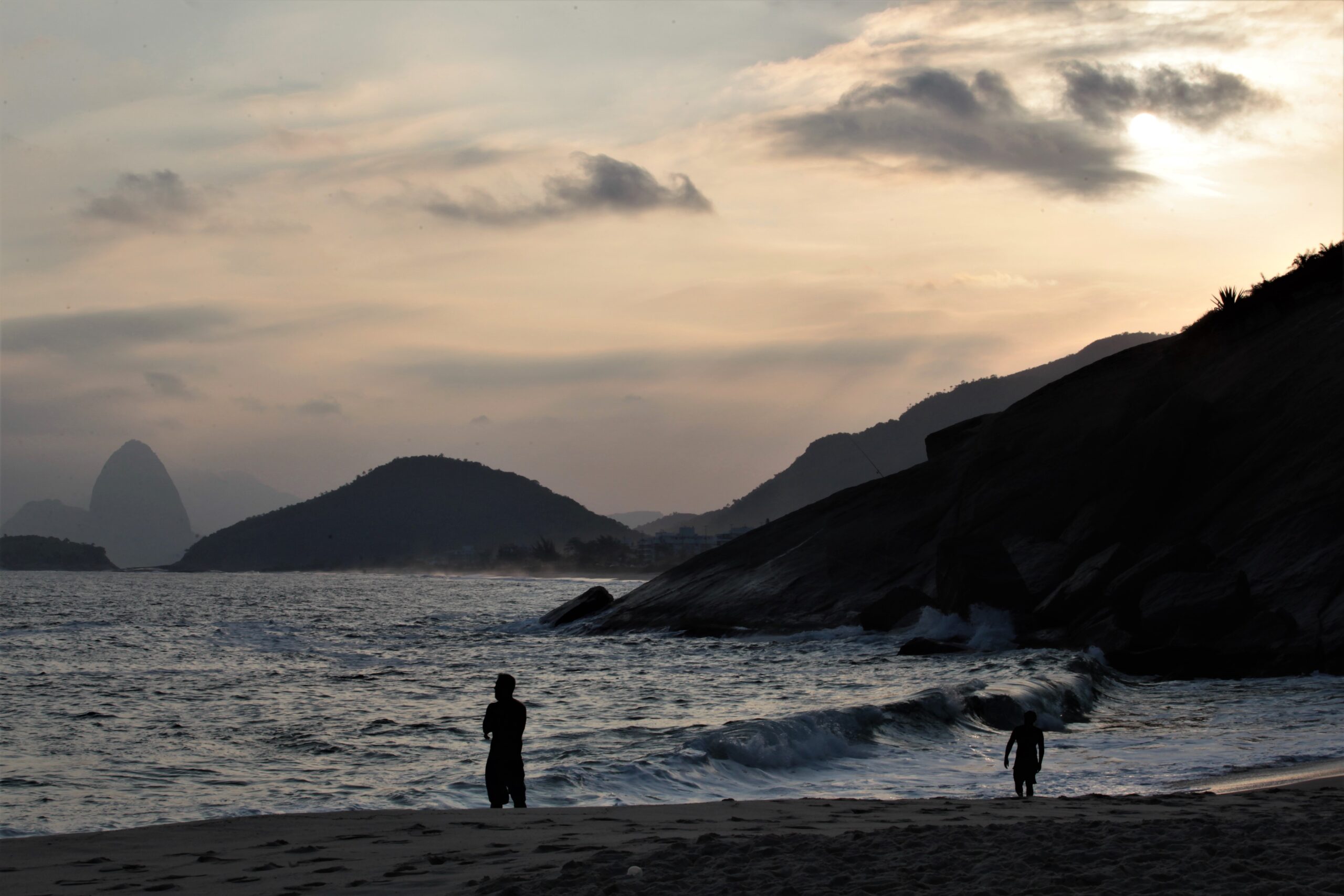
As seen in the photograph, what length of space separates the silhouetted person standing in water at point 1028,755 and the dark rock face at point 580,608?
42.4 metres

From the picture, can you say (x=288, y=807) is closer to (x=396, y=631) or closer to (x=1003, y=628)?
(x=1003, y=628)

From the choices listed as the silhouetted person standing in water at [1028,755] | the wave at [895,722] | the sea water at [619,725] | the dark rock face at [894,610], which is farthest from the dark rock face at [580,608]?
the silhouetted person standing in water at [1028,755]

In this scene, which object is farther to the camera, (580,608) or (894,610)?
(580,608)

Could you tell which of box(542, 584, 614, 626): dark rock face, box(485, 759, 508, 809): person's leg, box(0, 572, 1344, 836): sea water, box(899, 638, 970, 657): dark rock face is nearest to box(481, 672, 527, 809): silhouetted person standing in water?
box(485, 759, 508, 809): person's leg

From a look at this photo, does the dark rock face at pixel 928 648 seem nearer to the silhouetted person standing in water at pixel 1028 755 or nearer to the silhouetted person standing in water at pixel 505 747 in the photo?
the silhouetted person standing in water at pixel 1028 755

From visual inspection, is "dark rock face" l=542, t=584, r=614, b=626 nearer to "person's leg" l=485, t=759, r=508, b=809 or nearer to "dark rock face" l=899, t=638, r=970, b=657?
"dark rock face" l=899, t=638, r=970, b=657

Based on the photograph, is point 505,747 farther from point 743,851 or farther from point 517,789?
point 743,851

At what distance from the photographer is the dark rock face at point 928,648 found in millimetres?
32438

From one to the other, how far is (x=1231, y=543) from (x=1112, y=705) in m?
12.0

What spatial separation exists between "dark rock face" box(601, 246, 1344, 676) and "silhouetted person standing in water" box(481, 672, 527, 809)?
19487mm

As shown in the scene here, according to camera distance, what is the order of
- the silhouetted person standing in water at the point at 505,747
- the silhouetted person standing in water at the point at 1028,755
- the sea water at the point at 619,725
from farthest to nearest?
the sea water at the point at 619,725
the silhouetted person standing in water at the point at 1028,755
the silhouetted person standing in water at the point at 505,747

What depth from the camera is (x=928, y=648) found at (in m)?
32.6

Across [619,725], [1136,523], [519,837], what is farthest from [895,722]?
[1136,523]

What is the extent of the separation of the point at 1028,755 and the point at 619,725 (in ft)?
30.1
